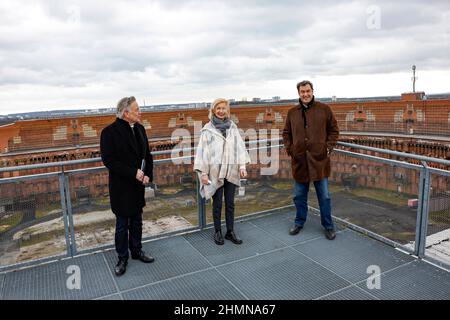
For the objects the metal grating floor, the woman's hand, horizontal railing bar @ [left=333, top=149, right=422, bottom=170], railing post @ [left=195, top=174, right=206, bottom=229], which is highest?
horizontal railing bar @ [left=333, top=149, right=422, bottom=170]

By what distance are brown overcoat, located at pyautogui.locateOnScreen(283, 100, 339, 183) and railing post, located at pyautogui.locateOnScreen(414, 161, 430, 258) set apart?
35.4 inches

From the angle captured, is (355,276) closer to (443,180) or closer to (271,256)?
(271,256)

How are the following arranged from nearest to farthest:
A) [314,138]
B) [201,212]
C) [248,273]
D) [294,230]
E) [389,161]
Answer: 1. [248,273]
2. [389,161]
3. [314,138]
4. [294,230]
5. [201,212]

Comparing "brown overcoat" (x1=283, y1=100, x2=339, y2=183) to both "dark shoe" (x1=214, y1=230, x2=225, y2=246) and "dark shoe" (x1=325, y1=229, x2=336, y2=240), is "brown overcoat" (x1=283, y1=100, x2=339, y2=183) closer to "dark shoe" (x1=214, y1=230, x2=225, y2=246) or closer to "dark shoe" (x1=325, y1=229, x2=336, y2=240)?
"dark shoe" (x1=325, y1=229, x2=336, y2=240)

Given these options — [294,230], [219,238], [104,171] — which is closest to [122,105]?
[104,171]

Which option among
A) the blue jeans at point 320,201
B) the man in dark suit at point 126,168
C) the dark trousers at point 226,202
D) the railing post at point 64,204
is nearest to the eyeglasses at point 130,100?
the man in dark suit at point 126,168

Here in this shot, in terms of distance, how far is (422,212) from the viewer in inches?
127

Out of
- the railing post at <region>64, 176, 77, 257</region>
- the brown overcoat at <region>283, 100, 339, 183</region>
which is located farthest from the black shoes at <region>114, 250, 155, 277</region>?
the brown overcoat at <region>283, 100, 339, 183</region>

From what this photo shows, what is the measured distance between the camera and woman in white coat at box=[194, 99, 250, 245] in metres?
3.53

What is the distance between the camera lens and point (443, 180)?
300cm

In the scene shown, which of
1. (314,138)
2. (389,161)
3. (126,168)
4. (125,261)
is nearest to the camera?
(126,168)

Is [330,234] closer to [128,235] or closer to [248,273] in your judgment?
[248,273]

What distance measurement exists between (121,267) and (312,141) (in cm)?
229
